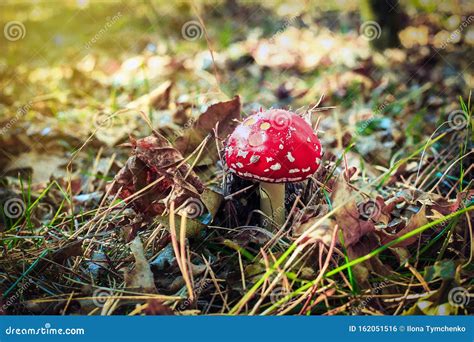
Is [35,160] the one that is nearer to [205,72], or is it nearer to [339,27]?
[205,72]

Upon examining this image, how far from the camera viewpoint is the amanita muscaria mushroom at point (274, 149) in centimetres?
153

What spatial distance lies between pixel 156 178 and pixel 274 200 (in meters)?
0.40

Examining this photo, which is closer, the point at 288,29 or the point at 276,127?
the point at 276,127

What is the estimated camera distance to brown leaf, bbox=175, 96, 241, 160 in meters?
1.92

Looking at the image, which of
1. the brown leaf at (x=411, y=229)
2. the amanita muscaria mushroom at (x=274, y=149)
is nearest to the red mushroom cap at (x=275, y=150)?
the amanita muscaria mushroom at (x=274, y=149)

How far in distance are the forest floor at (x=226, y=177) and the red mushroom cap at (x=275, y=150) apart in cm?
12

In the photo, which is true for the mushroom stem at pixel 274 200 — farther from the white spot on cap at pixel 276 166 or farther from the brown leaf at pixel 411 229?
the brown leaf at pixel 411 229

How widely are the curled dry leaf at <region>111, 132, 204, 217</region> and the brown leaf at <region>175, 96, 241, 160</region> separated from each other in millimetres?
236

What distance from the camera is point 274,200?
1.71m

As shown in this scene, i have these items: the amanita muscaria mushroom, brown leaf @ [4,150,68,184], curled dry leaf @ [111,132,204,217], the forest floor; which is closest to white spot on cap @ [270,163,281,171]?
the amanita muscaria mushroom

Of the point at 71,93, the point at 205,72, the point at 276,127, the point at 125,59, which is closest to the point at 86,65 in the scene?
the point at 125,59

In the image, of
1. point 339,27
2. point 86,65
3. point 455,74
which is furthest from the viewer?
point 339,27

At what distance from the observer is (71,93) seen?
11.8ft
